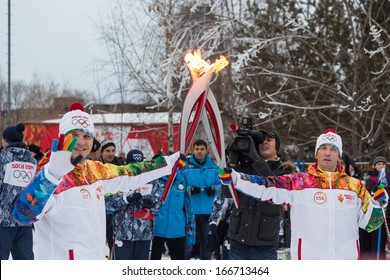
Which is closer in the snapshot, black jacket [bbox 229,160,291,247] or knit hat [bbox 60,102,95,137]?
knit hat [bbox 60,102,95,137]

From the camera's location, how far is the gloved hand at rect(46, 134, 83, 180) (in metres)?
2.66

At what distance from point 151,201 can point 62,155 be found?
9.48 ft

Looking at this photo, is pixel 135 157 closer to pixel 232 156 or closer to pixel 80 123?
pixel 232 156

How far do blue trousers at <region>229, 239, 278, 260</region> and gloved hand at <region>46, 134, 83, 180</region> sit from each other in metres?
1.93

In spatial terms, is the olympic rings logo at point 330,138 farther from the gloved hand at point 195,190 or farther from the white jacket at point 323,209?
the gloved hand at point 195,190

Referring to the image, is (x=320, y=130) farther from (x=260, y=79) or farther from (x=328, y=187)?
(x=328, y=187)

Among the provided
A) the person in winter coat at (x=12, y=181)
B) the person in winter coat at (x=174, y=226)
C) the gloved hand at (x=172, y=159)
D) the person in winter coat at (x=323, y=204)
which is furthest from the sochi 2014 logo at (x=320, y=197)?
the person in winter coat at (x=12, y=181)

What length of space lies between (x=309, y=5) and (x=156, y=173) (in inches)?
443

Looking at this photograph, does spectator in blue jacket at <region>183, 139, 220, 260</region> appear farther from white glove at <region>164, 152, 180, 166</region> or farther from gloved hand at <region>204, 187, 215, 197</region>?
white glove at <region>164, 152, 180, 166</region>

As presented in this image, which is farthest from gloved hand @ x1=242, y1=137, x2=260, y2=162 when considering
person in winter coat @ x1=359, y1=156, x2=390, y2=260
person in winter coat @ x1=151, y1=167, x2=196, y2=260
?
person in winter coat @ x1=359, y1=156, x2=390, y2=260

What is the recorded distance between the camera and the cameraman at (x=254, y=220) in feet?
14.1

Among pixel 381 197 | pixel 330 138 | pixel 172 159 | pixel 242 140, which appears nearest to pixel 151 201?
pixel 242 140

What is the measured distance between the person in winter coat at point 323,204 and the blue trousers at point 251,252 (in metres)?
0.47

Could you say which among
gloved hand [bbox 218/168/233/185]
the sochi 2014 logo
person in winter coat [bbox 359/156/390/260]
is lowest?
person in winter coat [bbox 359/156/390/260]
